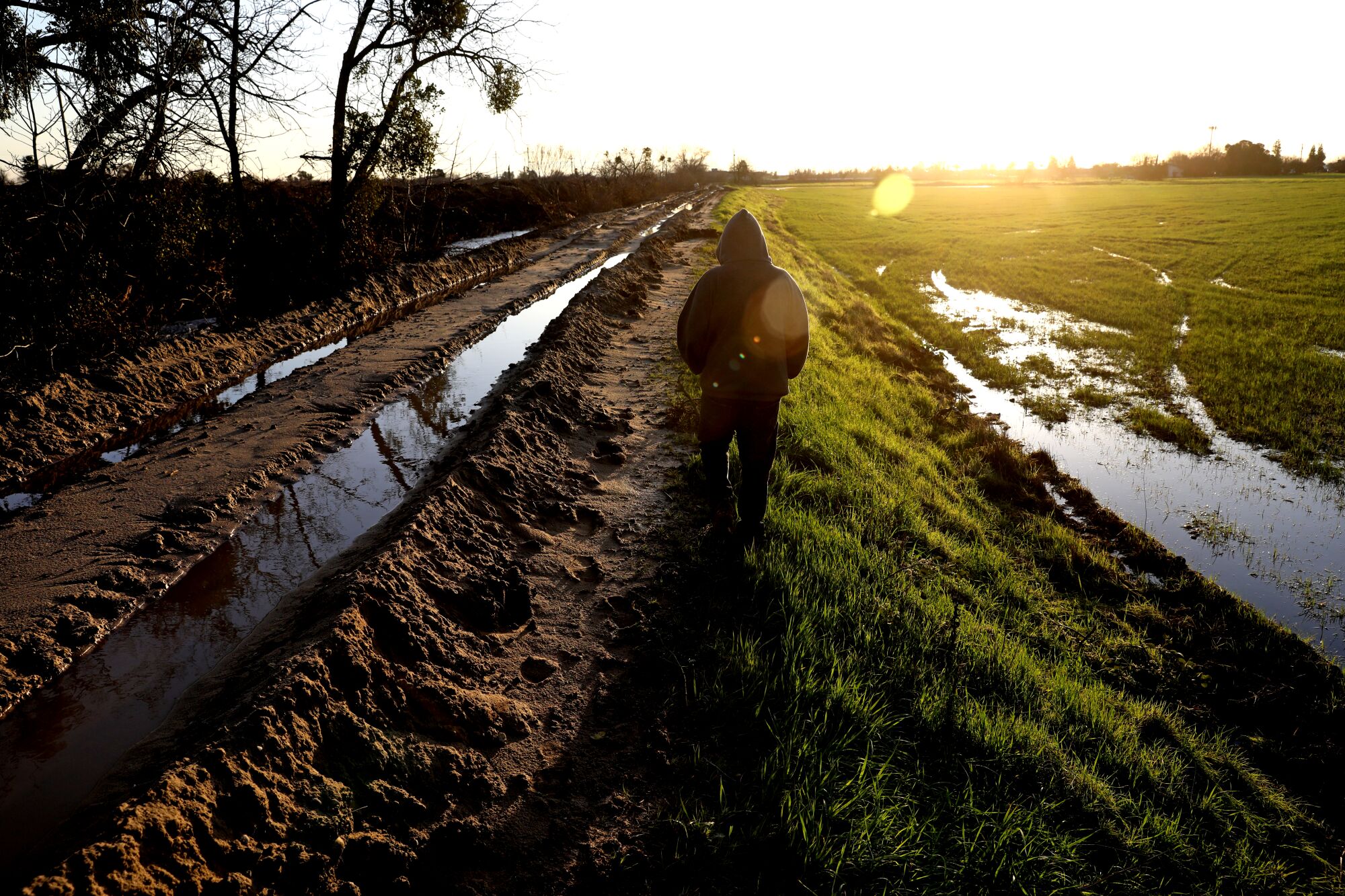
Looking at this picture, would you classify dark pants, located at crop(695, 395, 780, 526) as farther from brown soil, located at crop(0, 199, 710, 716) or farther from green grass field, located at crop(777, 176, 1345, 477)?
green grass field, located at crop(777, 176, 1345, 477)

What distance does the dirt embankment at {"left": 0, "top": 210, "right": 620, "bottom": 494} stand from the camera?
6090mm

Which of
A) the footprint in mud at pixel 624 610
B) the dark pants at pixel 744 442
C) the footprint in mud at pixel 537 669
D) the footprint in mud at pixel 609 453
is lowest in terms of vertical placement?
the footprint in mud at pixel 537 669

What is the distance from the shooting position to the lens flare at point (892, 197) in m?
48.8

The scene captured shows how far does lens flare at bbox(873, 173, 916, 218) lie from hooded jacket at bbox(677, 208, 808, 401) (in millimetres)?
43436

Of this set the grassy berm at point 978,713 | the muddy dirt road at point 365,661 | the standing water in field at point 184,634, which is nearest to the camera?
the muddy dirt road at point 365,661

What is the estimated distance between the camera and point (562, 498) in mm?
5512

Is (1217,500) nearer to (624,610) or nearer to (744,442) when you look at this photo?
(744,442)

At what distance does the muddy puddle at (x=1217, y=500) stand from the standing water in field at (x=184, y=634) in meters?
6.92

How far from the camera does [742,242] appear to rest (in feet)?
14.0

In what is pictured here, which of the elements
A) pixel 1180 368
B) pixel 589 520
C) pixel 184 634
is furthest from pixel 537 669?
pixel 1180 368

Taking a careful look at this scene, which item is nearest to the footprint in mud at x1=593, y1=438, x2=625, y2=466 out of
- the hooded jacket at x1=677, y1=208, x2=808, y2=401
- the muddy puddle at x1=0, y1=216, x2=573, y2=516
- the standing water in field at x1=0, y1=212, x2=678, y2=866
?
the standing water in field at x1=0, y1=212, x2=678, y2=866

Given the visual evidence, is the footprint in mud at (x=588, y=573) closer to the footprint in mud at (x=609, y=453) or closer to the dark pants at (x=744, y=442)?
the dark pants at (x=744, y=442)

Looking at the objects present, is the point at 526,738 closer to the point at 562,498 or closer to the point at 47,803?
the point at 47,803

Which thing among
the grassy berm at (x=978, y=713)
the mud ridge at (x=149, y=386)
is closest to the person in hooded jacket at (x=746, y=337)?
the grassy berm at (x=978, y=713)
